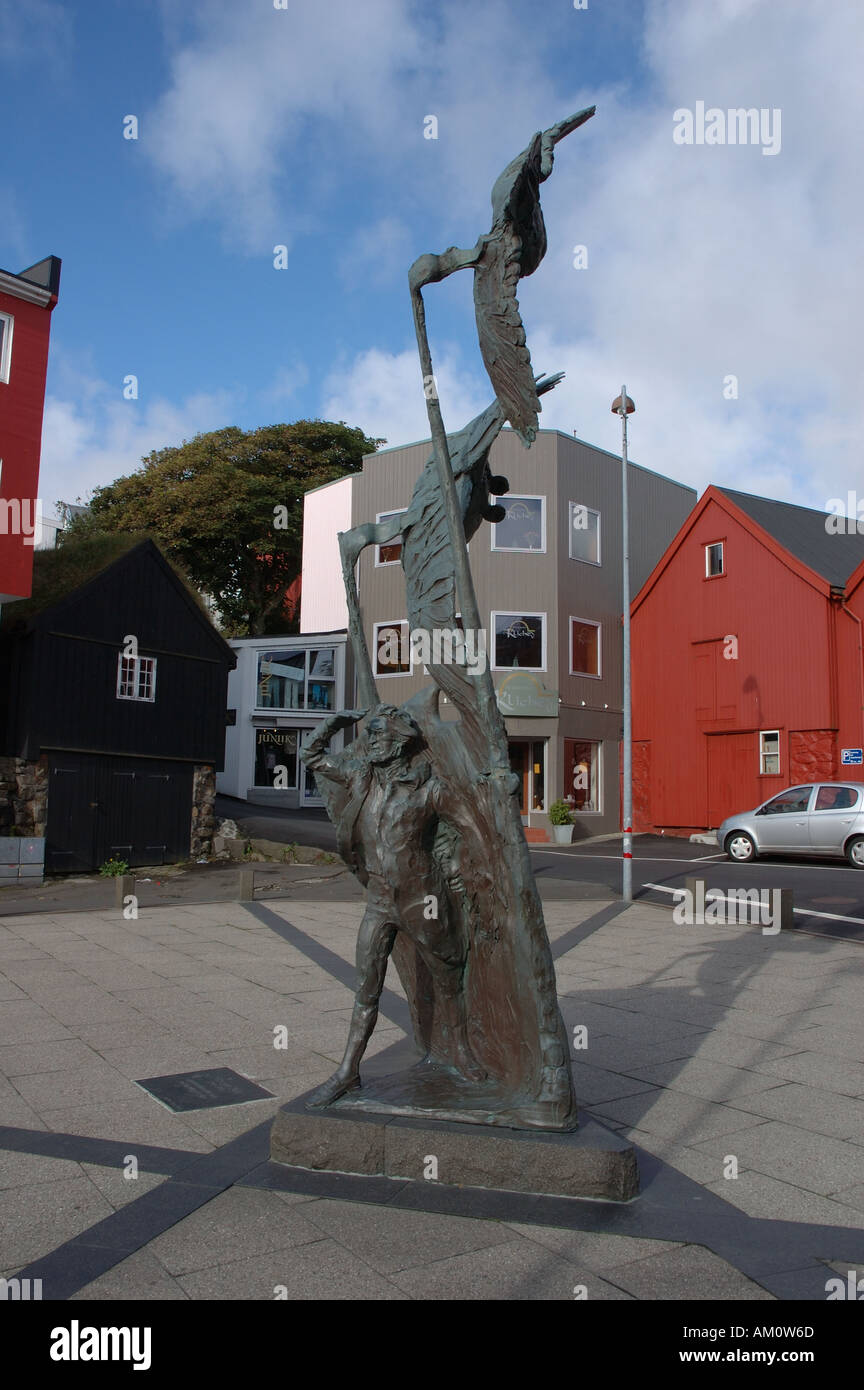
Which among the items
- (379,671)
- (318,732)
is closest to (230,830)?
(379,671)

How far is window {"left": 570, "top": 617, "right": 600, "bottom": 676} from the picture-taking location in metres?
28.7

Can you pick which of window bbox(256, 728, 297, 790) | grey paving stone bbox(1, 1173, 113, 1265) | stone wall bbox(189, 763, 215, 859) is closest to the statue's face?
grey paving stone bbox(1, 1173, 113, 1265)

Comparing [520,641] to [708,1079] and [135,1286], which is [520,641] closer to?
[708,1079]

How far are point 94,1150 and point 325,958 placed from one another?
5.24 metres

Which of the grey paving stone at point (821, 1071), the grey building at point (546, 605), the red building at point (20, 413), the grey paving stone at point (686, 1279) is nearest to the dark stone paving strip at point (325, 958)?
the grey paving stone at point (821, 1071)

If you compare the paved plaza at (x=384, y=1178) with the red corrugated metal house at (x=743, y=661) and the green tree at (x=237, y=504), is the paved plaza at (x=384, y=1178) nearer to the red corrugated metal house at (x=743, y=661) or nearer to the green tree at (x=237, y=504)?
the red corrugated metal house at (x=743, y=661)

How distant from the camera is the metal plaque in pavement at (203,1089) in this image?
543cm

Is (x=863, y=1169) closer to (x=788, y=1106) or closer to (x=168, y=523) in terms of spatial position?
(x=788, y=1106)

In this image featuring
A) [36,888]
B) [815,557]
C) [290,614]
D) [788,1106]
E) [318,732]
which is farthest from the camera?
[290,614]

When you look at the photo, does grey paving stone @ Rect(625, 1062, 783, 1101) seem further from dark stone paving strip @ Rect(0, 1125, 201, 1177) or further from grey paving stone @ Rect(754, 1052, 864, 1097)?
dark stone paving strip @ Rect(0, 1125, 201, 1177)

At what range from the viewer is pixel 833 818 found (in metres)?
17.4

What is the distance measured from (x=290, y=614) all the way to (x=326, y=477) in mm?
6773

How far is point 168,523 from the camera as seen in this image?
38875mm

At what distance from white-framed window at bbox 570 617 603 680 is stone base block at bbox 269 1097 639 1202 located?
24.5m
